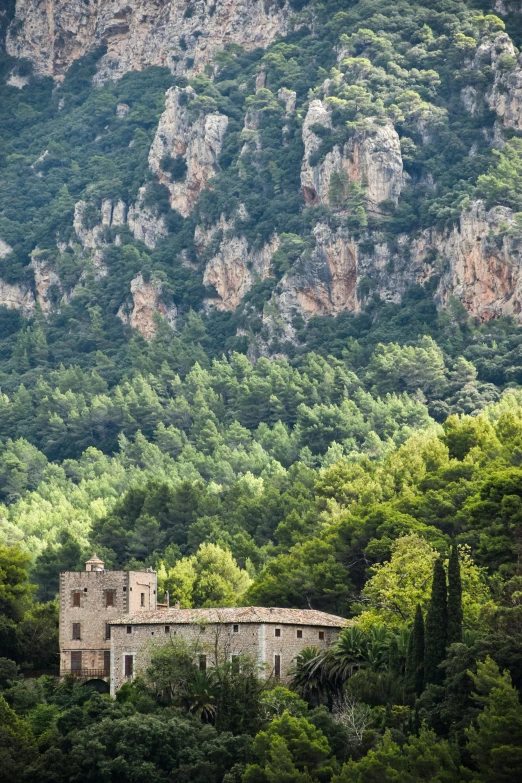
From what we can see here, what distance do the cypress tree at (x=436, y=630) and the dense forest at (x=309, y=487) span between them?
75mm

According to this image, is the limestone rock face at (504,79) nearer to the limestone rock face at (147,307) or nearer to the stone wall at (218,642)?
the limestone rock face at (147,307)

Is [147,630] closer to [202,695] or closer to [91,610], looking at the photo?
[91,610]

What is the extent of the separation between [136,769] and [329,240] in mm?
105706

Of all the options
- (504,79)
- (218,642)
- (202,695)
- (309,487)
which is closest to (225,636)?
(218,642)

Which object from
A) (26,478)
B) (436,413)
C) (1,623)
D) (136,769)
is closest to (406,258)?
(436,413)

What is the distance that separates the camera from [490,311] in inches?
6703

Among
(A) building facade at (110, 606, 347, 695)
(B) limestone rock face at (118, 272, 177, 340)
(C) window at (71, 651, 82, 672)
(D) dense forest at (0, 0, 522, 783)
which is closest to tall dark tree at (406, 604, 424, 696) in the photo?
(D) dense forest at (0, 0, 522, 783)

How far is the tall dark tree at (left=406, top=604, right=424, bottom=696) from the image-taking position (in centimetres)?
7925

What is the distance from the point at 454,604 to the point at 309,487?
4939 centimetres

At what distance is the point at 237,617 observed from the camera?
85.1 meters

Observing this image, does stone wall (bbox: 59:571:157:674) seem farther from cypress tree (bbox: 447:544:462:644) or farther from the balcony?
cypress tree (bbox: 447:544:462:644)

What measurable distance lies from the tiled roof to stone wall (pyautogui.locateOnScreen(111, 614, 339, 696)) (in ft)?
0.54

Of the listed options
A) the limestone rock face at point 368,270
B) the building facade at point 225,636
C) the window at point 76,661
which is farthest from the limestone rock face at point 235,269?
the building facade at point 225,636

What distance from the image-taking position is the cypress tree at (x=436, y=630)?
78.9 m
